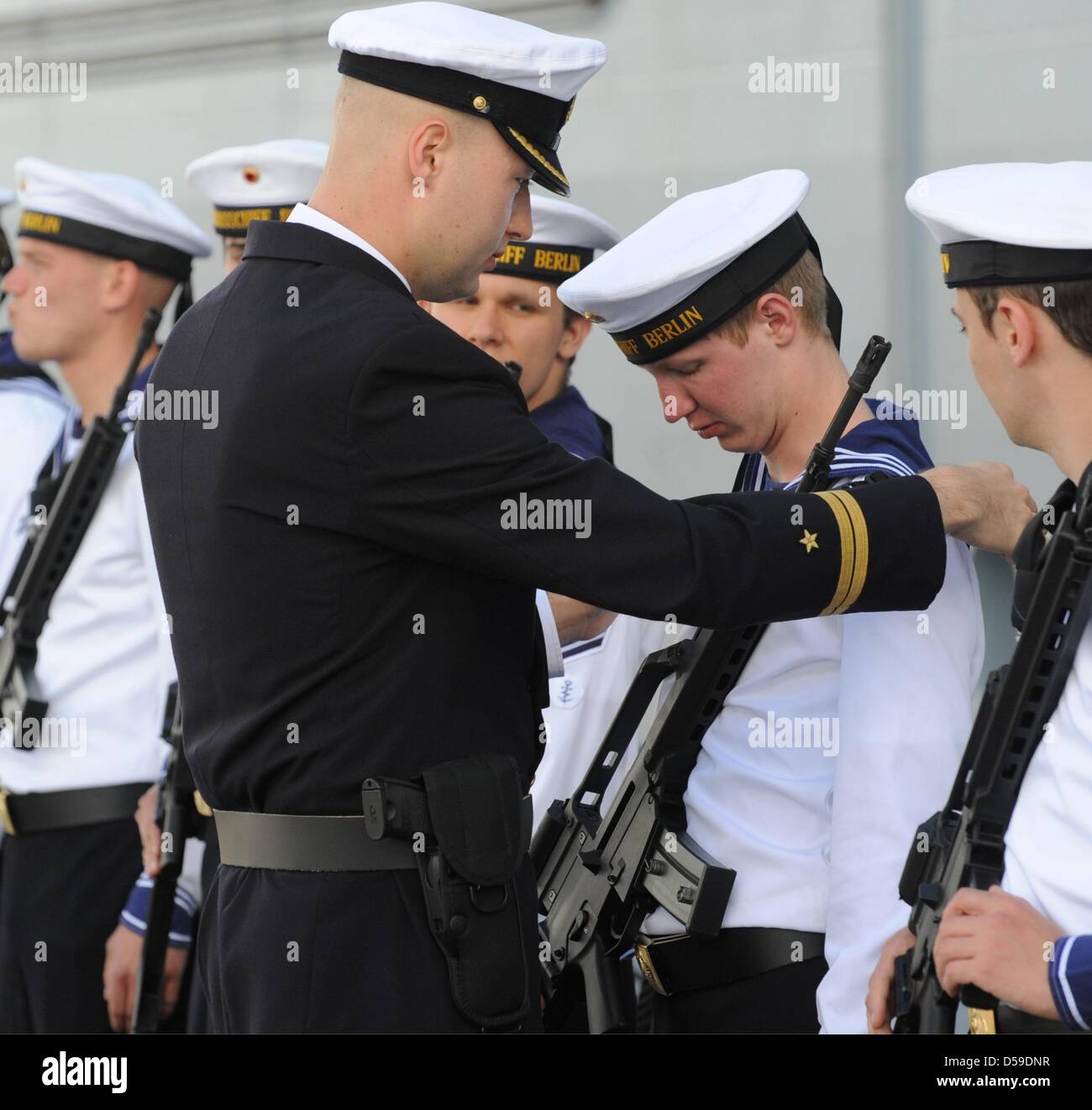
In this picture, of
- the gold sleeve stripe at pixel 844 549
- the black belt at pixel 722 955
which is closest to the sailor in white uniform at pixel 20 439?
the black belt at pixel 722 955

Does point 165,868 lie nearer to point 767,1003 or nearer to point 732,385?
point 767,1003

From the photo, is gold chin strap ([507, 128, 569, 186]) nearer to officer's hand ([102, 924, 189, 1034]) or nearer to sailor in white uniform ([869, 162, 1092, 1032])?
sailor in white uniform ([869, 162, 1092, 1032])

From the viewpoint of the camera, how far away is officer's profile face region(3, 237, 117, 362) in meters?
3.68

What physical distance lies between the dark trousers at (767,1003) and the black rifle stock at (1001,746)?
38cm

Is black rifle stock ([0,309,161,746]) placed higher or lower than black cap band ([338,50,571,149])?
lower

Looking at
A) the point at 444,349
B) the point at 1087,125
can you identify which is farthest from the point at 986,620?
the point at 444,349

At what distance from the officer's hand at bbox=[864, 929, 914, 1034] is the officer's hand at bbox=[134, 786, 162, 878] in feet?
5.66

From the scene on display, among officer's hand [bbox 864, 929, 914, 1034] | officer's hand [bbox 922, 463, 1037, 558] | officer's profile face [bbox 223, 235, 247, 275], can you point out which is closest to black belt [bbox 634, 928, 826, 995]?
officer's hand [bbox 864, 929, 914, 1034]

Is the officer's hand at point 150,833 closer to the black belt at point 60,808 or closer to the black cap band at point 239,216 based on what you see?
the black belt at point 60,808

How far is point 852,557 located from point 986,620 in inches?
48.1

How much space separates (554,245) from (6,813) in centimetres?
160

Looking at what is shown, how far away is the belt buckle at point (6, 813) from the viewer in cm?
336

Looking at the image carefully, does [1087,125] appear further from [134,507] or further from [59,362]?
[59,362]
